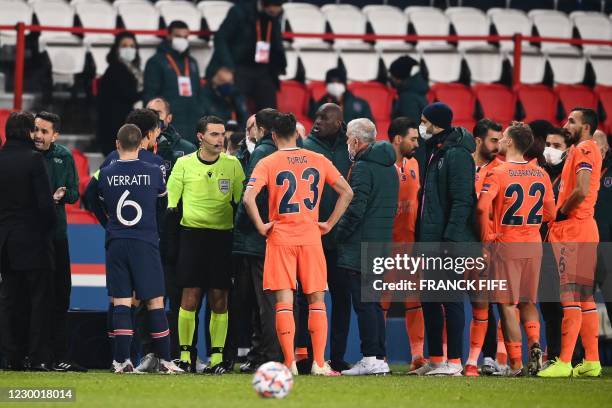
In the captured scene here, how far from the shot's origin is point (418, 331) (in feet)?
36.0

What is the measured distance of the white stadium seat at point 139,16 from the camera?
1656 cm

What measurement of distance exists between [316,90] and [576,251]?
6246 mm

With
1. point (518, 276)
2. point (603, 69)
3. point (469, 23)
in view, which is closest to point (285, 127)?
point (518, 276)

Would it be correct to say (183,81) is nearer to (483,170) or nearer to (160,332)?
(483,170)

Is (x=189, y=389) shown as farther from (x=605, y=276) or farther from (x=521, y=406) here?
(x=605, y=276)

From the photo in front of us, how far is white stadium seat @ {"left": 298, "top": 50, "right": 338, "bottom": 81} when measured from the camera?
673 inches

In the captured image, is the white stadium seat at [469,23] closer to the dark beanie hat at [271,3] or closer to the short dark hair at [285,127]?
the dark beanie hat at [271,3]

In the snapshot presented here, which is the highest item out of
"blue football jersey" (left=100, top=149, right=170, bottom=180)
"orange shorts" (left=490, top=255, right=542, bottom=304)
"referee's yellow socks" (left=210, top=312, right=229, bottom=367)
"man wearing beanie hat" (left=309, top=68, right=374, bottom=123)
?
"man wearing beanie hat" (left=309, top=68, right=374, bottom=123)

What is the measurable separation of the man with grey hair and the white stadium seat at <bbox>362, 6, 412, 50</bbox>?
731 centimetres

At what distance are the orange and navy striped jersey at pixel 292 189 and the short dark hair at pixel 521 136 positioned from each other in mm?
1646

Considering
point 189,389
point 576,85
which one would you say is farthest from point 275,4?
point 189,389

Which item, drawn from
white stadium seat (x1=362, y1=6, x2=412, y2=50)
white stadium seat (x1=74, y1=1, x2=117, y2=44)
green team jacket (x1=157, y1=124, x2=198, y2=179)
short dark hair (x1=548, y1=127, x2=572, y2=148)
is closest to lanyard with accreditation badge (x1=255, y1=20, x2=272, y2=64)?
white stadium seat (x1=74, y1=1, x2=117, y2=44)

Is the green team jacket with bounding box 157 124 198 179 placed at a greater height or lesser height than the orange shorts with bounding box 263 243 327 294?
greater

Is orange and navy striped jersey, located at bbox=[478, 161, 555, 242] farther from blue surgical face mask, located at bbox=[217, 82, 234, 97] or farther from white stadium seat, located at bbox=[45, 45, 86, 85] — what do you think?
white stadium seat, located at bbox=[45, 45, 86, 85]
